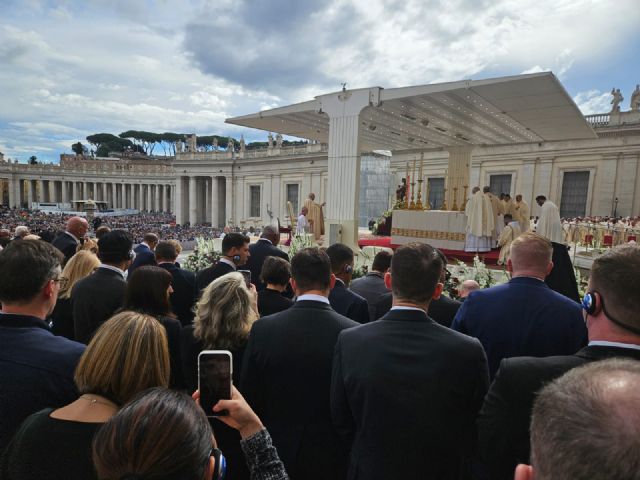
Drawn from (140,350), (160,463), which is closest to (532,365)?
(160,463)

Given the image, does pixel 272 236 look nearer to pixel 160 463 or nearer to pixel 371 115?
pixel 160 463

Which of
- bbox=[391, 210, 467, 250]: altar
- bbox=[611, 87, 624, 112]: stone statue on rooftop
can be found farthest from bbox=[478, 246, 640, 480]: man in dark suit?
bbox=[611, 87, 624, 112]: stone statue on rooftop

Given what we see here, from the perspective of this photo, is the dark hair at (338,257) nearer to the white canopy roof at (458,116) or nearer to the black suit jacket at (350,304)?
the black suit jacket at (350,304)

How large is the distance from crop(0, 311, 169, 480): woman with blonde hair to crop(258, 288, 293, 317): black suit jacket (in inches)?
66.2

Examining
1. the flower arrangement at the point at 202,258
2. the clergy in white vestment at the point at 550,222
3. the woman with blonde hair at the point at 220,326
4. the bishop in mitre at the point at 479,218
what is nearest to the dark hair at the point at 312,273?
the woman with blonde hair at the point at 220,326

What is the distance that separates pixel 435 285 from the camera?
229cm

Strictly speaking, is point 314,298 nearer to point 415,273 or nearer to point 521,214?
point 415,273

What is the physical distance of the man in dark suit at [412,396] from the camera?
6.53 ft

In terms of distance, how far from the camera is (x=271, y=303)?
3.51 m

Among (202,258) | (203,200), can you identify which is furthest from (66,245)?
(203,200)

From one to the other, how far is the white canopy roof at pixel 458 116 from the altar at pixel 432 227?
127 inches

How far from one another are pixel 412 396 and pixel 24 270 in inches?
87.7

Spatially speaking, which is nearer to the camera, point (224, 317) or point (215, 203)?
point (224, 317)

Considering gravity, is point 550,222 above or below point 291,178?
below
